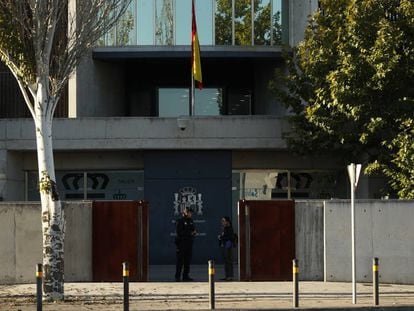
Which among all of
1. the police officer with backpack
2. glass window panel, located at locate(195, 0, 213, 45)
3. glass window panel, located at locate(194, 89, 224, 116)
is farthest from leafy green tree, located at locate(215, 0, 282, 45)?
the police officer with backpack

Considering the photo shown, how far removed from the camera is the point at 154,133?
22312 millimetres

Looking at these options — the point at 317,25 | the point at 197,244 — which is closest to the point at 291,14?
the point at 317,25

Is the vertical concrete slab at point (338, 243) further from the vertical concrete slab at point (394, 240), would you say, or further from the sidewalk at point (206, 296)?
the vertical concrete slab at point (394, 240)

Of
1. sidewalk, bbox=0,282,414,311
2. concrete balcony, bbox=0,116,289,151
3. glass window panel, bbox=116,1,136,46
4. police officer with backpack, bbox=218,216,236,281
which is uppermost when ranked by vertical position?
glass window panel, bbox=116,1,136,46

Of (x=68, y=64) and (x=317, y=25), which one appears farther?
(x=317, y=25)

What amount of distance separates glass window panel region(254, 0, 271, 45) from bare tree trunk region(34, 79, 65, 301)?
1281 centimetres

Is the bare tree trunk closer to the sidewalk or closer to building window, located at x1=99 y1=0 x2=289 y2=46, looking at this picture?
the sidewalk

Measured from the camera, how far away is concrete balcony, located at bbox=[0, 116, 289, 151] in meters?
22.3

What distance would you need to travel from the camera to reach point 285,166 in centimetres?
2353

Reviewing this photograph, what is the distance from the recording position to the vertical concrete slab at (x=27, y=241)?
1698cm

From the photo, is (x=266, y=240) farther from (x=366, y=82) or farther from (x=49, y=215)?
(x=49, y=215)

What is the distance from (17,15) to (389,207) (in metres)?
9.57

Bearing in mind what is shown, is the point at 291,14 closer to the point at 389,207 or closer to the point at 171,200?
the point at 171,200

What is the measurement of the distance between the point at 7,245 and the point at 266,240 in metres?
6.27
